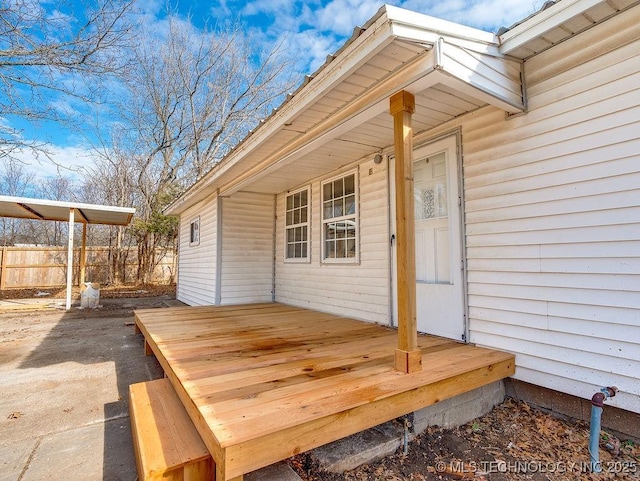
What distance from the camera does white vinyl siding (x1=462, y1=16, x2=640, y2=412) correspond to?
2.16m

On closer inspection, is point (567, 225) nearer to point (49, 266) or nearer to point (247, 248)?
point (247, 248)

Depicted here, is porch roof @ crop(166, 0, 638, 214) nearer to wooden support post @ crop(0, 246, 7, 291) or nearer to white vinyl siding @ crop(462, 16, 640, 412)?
white vinyl siding @ crop(462, 16, 640, 412)

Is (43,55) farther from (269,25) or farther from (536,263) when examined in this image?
(269,25)

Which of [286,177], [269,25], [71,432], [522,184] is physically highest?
[269,25]

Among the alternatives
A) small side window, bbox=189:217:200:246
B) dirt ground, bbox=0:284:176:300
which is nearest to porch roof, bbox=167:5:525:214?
small side window, bbox=189:217:200:246

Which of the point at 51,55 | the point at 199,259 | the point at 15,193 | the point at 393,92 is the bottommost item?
the point at 199,259

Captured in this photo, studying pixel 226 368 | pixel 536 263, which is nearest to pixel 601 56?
pixel 536 263

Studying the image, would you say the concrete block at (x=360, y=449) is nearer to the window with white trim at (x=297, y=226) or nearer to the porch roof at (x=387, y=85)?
the porch roof at (x=387, y=85)

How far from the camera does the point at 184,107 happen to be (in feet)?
48.4

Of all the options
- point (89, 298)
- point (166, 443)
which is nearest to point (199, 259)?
point (89, 298)

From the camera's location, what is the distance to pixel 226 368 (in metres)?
2.47

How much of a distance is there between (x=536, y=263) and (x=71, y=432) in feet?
12.5

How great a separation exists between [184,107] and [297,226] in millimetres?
11818

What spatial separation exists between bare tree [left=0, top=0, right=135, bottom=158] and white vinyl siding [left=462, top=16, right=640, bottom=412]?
22.0 feet
